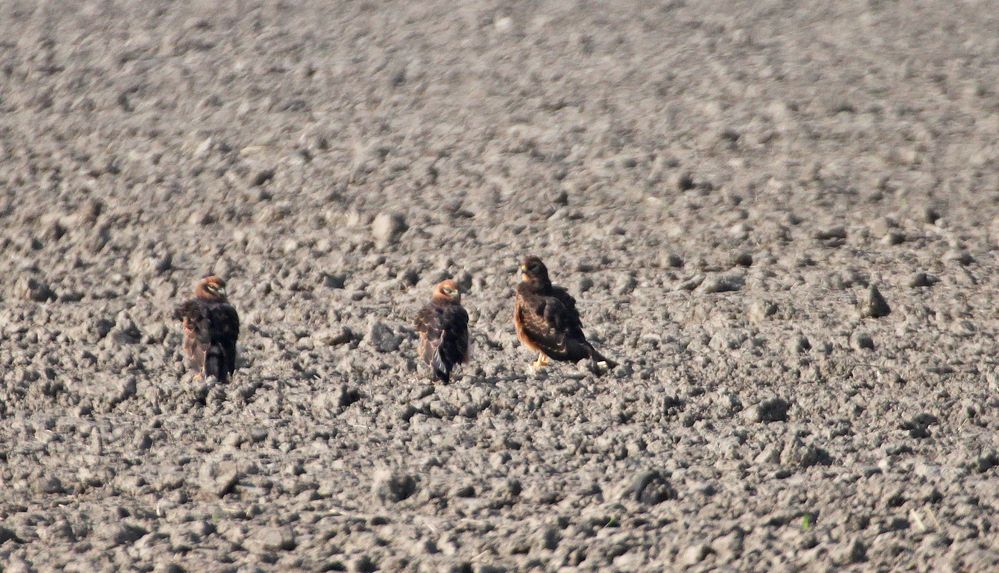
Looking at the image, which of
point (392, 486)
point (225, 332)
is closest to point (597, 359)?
point (392, 486)

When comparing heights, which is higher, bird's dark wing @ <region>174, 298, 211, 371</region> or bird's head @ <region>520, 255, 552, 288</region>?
bird's dark wing @ <region>174, 298, 211, 371</region>

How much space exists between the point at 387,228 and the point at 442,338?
3000mm

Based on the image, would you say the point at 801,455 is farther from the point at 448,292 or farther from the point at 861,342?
the point at 448,292

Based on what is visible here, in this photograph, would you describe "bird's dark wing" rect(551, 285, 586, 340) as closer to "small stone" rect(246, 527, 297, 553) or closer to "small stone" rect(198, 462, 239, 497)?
"small stone" rect(198, 462, 239, 497)

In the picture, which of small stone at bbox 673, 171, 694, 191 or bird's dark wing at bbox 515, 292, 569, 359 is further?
small stone at bbox 673, 171, 694, 191

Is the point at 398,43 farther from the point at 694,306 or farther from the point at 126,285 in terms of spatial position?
the point at 694,306

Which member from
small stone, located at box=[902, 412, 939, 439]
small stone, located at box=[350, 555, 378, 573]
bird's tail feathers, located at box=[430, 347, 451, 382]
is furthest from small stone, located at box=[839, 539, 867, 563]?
bird's tail feathers, located at box=[430, 347, 451, 382]

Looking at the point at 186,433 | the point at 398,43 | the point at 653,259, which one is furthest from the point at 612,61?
the point at 186,433

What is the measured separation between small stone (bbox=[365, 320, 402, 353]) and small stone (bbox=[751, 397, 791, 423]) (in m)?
2.52

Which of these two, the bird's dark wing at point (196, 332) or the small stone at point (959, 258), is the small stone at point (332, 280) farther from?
the small stone at point (959, 258)

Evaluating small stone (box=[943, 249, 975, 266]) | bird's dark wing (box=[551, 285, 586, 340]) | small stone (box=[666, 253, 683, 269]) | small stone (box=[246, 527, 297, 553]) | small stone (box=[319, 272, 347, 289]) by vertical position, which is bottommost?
small stone (box=[943, 249, 975, 266])

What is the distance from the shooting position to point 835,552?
640 centimetres

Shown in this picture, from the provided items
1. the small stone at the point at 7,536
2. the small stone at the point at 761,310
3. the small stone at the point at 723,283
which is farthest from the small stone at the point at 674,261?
the small stone at the point at 7,536

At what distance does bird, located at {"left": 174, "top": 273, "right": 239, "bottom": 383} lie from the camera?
8836mm
